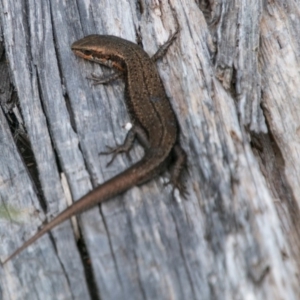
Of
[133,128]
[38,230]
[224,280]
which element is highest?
[133,128]

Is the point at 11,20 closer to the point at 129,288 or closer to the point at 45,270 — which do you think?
the point at 45,270

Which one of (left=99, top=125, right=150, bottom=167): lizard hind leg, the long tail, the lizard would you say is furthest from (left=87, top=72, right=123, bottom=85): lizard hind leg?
the long tail

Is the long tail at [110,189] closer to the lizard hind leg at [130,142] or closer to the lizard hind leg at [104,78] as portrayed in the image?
the lizard hind leg at [130,142]

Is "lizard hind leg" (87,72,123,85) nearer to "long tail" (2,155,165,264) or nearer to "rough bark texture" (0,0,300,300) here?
"rough bark texture" (0,0,300,300)

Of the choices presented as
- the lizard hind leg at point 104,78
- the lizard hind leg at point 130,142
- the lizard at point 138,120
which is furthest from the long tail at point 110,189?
the lizard hind leg at point 104,78

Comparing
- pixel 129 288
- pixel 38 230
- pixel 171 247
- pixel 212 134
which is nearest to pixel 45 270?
pixel 38 230

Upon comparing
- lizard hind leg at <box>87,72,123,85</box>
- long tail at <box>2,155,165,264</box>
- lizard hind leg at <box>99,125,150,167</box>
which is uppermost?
lizard hind leg at <box>87,72,123,85</box>

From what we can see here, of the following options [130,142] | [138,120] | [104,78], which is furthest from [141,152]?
[104,78]

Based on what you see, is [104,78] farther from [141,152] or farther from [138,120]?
[141,152]
